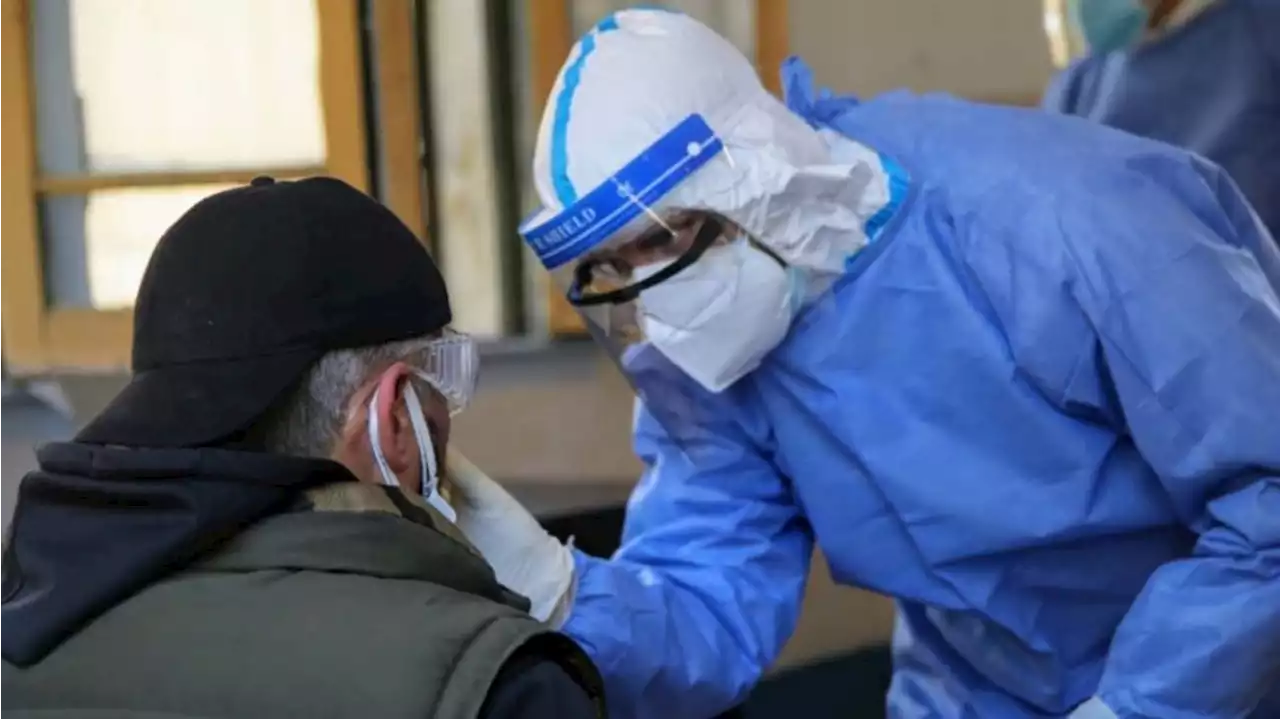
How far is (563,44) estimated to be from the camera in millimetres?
2152

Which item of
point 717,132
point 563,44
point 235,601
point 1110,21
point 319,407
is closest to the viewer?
point 235,601

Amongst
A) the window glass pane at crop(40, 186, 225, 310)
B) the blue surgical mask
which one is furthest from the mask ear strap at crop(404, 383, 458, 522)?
the window glass pane at crop(40, 186, 225, 310)

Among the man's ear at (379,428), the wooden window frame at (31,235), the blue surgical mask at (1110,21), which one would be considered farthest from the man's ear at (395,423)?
the wooden window frame at (31,235)

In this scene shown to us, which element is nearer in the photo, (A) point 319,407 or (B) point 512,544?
(A) point 319,407

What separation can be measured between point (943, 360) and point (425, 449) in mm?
485

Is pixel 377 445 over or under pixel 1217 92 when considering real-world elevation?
under

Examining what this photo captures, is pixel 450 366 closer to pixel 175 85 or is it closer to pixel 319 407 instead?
pixel 319 407

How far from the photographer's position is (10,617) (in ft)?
2.93

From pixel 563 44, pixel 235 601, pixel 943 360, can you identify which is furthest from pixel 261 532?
pixel 563 44

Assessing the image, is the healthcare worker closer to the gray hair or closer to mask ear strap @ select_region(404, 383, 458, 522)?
mask ear strap @ select_region(404, 383, 458, 522)

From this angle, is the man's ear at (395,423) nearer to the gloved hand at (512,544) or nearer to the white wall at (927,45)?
the gloved hand at (512,544)

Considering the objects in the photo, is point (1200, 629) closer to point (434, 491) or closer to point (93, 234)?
point (434, 491)

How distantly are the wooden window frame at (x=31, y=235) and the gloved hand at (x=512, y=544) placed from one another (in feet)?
3.47

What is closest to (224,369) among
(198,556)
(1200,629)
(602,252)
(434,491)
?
(198,556)
